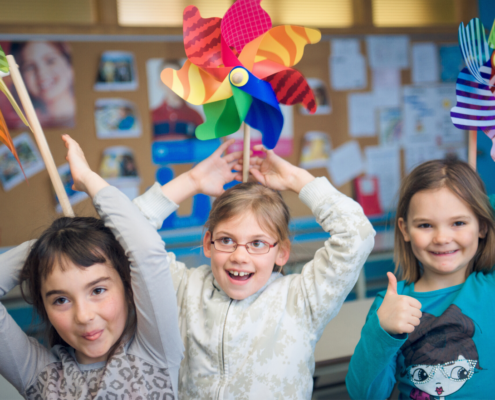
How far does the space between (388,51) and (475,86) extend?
1606 millimetres

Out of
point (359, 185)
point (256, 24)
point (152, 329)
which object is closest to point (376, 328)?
point (152, 329)

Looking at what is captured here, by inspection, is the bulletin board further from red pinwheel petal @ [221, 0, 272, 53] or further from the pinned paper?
red pinwheel petal @ [221, 0, 272, 53]

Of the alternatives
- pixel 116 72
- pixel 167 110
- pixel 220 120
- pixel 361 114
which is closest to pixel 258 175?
pixel 220 120

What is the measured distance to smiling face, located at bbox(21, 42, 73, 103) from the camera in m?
2.06

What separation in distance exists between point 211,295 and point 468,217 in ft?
2.13

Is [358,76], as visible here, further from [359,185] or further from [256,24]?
[256,24]

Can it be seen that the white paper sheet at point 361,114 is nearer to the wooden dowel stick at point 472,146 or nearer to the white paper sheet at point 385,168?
the white paper sheet at point 385,168

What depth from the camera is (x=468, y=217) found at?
3.58 feet

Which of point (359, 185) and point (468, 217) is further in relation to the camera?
point (359, 185)

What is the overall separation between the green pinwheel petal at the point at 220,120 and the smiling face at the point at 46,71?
1.27 metres

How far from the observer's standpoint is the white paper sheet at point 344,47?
2.56 m

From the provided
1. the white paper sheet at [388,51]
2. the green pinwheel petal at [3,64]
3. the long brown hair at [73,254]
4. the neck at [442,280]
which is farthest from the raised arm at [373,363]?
the white paper sheet at [388,51]

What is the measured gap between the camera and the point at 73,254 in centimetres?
90

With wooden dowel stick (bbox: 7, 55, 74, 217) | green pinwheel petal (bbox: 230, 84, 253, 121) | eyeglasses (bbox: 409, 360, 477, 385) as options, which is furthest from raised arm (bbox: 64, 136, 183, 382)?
eyeglasses (bbox: 409, 360, 477, 385)
